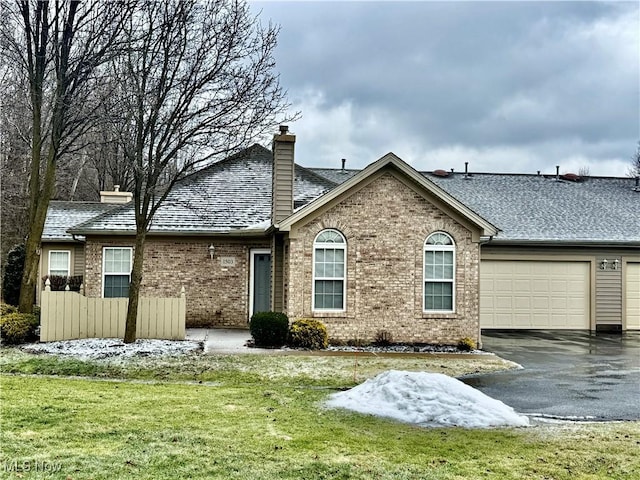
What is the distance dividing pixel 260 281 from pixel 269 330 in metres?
4.34

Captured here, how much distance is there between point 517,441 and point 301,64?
12.6m

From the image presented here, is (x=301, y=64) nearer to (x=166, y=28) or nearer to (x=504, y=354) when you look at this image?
(x=166, y=28)

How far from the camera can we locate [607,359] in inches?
573

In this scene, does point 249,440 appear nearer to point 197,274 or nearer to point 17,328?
point 17,328

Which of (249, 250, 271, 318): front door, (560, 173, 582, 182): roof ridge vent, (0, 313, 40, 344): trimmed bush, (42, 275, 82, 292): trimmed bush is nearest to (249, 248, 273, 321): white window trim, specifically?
(249, 250, 271, 318): front door

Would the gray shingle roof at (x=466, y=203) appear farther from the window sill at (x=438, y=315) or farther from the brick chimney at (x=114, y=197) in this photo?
the window sill at (x=438, y=315)

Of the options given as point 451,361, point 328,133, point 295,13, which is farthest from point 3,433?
point 328,133

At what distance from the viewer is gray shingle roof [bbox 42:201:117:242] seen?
77.0 ft

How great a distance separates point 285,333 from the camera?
14.9 metres

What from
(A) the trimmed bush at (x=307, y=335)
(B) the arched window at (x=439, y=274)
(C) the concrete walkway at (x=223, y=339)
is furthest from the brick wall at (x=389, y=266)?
Result: (C) the concrete walkway at (x=223, y=339)

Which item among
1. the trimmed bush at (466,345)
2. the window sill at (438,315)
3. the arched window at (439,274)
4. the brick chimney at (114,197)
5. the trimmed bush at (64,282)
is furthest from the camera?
the brick chimney at (114,197)

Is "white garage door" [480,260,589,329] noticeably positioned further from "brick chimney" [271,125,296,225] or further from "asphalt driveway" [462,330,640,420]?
"brick chimney" [271,125,296,225]

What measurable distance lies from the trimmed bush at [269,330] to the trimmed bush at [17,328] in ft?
16.7

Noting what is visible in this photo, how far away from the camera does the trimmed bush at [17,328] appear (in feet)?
47.6
